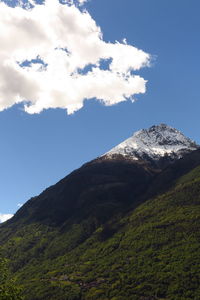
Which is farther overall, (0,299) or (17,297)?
(17,297)

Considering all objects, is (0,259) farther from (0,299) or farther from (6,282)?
(0,299)

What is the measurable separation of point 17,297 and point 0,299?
4.67m

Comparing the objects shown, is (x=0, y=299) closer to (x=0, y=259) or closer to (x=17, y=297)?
(x=17, y=297)

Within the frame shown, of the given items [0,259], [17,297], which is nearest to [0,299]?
[17,297]

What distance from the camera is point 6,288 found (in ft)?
200

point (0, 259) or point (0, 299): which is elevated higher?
point (0, 259)

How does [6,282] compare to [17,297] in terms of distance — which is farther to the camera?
[6,282]

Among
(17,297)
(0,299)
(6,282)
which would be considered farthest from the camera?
(6,282)

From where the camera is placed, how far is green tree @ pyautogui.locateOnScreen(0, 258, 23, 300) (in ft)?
190

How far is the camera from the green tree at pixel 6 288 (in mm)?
57950

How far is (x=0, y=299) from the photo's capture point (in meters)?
56.6

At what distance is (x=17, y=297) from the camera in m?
60.7

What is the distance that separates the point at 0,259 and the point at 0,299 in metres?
9.76

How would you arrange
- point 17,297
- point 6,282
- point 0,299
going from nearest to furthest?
point 0,299 < point 17,297 < point 6,282
